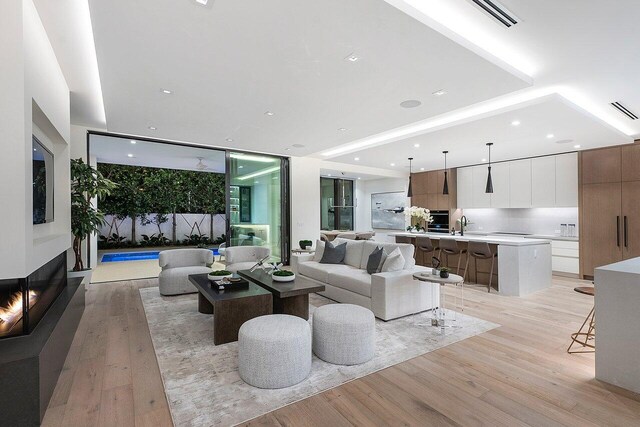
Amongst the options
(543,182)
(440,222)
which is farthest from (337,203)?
(543,182)

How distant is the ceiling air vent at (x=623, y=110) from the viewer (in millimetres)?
4148

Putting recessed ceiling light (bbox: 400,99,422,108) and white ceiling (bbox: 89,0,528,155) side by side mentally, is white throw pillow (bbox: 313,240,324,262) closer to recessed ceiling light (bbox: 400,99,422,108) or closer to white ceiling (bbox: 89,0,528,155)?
white ceiling (bbox: 89,0,528,155)

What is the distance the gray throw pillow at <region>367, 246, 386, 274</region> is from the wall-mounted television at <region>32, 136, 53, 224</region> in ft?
11.7

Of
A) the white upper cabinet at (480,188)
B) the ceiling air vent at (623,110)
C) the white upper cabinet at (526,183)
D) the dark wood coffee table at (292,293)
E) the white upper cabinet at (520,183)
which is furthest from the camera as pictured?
the white upper cabinet at (480,188)

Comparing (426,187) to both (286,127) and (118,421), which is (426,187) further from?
(118,421)

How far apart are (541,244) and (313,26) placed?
5.27m

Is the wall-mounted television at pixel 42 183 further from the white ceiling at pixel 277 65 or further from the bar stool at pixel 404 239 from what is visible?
the bar stool at pixel 404 239

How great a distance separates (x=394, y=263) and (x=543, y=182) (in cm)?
536

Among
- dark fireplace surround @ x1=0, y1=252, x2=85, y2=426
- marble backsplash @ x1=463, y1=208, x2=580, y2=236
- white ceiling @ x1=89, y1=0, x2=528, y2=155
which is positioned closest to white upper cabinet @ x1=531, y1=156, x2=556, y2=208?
marble backsplash @ x1=463, y1=208, x2=580, y2=236

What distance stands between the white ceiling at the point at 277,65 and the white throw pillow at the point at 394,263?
1.99 metres

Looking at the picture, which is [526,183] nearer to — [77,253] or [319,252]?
[319,252]

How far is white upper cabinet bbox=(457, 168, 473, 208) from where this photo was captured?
8.54 metres

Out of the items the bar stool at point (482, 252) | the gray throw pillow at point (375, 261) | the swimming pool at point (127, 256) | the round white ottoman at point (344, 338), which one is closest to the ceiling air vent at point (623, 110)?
the bar stool at point (482, 252)

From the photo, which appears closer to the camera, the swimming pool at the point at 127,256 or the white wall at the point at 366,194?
the swimming pool at the point at 127,256
